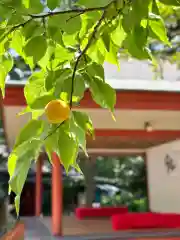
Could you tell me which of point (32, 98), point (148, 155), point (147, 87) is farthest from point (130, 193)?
point (32, 98)

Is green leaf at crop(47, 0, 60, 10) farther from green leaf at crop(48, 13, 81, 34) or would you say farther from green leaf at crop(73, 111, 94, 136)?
green leaf at crop(73, 111, 94, 136)

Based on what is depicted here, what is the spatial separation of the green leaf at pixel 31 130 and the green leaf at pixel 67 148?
0.05m

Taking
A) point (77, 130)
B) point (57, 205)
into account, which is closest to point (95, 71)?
point (77, 130)

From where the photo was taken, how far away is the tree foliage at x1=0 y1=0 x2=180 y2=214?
0.83 metres

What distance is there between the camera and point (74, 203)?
65.5ft

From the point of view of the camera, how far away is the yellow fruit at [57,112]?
823 mm

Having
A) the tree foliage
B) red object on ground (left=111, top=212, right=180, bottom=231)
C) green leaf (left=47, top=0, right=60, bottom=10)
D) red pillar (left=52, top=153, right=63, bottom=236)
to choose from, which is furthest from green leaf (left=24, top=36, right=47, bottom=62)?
red object on ground (left=111, top=212, right=180, bottom=231)

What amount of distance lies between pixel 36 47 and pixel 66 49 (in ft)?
0.42

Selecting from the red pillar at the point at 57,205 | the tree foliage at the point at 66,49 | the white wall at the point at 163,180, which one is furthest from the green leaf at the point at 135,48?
the white wall at the point at 163,180

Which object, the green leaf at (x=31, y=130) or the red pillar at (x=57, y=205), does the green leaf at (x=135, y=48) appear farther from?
the red pillar at (x=57, y=205)

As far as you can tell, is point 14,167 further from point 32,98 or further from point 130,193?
point 130,193

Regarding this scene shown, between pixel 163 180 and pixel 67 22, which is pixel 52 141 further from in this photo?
pixel 163 180

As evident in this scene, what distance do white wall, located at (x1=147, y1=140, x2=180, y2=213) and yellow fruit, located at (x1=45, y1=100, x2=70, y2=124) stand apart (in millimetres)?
10883

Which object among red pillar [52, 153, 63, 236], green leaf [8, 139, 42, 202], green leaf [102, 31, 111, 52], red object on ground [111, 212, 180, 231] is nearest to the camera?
green leaf [8, 139, 42, 202]
